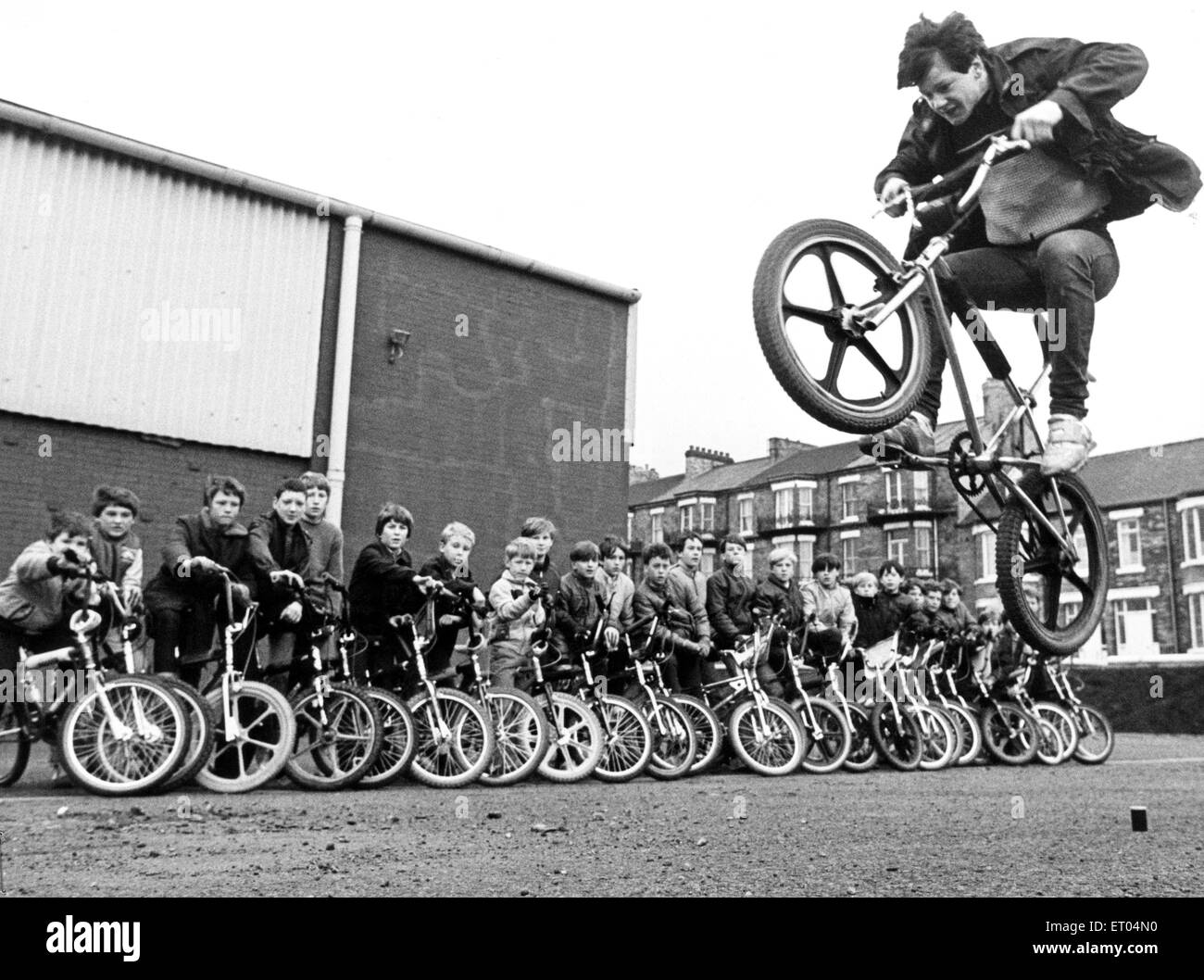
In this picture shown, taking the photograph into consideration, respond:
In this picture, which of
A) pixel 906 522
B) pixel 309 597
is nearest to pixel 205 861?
pixel 309 597

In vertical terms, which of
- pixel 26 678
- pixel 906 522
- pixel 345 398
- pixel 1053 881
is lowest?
pixel 1053 881

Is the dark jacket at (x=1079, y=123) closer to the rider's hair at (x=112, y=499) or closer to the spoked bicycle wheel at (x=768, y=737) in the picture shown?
the rider's hair at (x=112, y=499)

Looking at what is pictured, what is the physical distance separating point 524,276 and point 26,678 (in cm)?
391

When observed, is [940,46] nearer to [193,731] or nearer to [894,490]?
[894,490]

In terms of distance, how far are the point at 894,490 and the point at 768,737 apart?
21.0 feet

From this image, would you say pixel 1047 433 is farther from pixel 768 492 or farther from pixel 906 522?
pixel 768 492

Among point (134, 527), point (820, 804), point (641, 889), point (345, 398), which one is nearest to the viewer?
point (641, 889)

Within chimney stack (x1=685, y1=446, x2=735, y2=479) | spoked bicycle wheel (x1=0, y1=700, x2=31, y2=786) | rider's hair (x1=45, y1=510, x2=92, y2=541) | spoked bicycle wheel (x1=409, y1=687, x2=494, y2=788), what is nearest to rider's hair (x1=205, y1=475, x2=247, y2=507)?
rider's hair (x1=45, y1=510, x2=92, y2=541)

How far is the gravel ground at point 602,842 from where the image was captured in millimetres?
4242

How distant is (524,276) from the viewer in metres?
4.29

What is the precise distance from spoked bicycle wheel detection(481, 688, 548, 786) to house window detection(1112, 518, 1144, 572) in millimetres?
5102

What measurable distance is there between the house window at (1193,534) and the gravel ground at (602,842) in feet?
5.69

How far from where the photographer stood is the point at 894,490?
2.76 m

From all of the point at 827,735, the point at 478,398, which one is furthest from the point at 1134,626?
the point at 478,398
